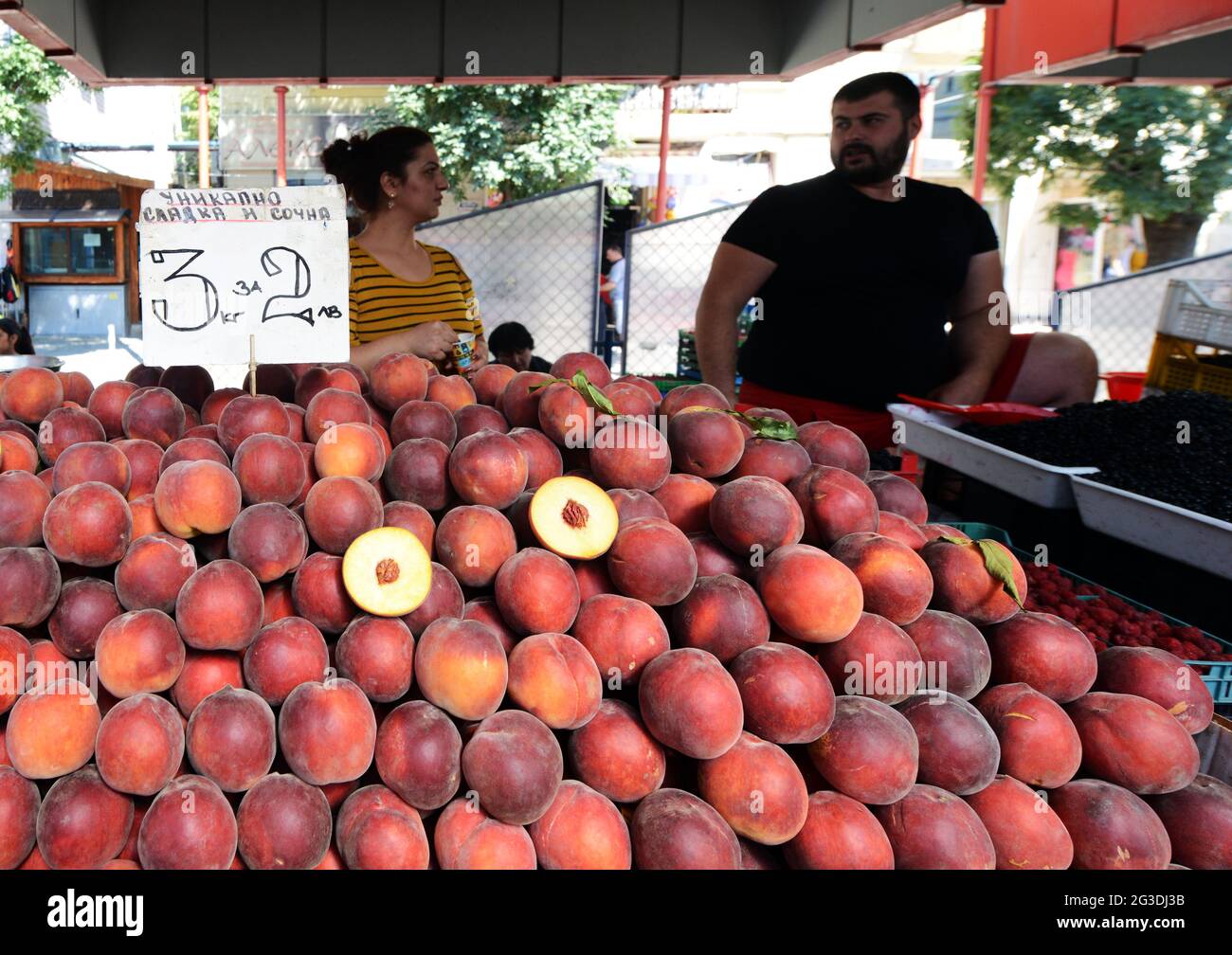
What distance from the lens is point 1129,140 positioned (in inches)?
306

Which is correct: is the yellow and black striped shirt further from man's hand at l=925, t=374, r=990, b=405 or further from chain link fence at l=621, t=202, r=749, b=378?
chain link fence at l=621, t=202, r=749, b=378

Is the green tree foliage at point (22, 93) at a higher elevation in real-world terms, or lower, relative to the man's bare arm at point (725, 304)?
higher

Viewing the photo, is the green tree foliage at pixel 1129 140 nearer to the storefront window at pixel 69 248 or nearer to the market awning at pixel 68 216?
the market awning at pixel 68 216

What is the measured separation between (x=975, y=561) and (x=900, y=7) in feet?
10.9

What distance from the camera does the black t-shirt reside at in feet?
9.82

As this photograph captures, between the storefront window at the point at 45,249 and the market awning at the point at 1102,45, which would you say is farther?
the storefront window at the point at 45,249

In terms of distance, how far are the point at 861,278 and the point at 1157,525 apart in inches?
52.8

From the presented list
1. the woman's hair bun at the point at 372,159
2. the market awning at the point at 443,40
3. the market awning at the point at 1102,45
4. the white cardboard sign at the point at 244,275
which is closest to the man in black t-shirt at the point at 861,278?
the woman's hair bun at the point at 372,159

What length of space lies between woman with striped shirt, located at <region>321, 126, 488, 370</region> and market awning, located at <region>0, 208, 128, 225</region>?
18146mm

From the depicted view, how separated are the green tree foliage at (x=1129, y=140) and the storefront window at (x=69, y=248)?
17.8 m

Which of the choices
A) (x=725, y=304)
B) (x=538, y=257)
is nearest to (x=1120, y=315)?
(x=538, y=257)

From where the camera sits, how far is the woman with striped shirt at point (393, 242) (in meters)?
3.09

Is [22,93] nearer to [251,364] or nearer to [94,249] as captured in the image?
[94,249]

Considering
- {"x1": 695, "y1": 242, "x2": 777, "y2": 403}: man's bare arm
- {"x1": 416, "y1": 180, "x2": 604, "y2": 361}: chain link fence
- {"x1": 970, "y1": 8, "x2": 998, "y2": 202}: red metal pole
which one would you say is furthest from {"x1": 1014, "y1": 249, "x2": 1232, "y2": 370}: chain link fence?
{"x1": 695, "y1": 242, "x2": 777, "y2": 403}: man's bare arm
